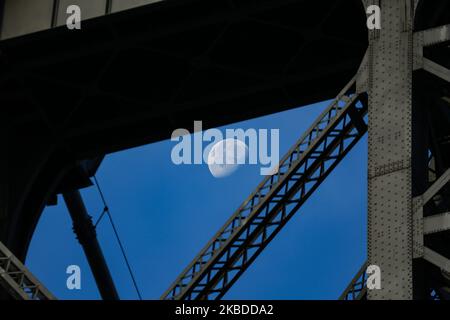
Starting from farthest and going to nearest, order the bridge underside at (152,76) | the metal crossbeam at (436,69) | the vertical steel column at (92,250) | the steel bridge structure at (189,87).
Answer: the vertical steel column at (92,250) < the bridge underside at (152,76) < the steel bridge structure at (189,87) < the metal crossbeam at (436,69)

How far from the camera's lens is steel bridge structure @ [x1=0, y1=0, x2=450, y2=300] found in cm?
2484

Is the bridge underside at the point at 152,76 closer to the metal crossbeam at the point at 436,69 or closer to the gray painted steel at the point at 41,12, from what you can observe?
the gray painted steel at the point at 41,12

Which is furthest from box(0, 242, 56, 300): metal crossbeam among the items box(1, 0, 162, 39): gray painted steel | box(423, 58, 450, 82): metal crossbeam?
box(423, 58, 450, 82): metal crossbeam

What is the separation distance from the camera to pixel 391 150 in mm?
21938

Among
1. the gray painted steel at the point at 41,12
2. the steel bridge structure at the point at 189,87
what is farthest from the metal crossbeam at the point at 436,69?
the gray painted steel at the point at 41,12

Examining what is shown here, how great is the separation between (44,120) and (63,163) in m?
1.30

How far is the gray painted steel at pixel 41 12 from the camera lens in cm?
2908

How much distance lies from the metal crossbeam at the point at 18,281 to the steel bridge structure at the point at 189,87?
0.11 ft

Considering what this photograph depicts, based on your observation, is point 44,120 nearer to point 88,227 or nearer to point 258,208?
point 88,227

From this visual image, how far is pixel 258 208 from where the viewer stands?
25.5 metres

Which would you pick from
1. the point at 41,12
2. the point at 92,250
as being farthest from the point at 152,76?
the point at 92,250

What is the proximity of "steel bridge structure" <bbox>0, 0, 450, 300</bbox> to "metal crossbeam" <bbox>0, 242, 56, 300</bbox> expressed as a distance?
0.03 m

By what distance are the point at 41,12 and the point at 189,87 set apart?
4606 mm
